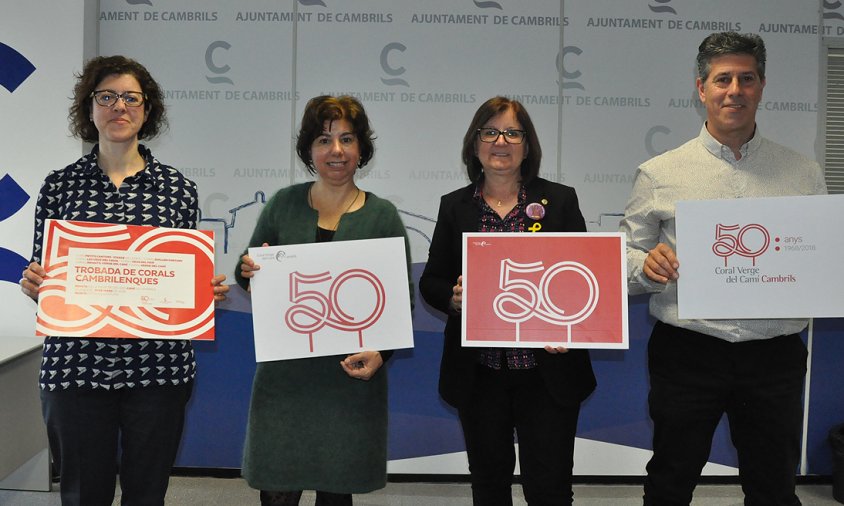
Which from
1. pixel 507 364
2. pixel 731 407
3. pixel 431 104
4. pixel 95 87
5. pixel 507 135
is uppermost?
pixel 431 104

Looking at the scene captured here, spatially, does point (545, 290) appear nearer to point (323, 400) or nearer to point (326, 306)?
point (326, 306)

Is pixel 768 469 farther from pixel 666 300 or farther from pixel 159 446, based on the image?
pixel 159 446

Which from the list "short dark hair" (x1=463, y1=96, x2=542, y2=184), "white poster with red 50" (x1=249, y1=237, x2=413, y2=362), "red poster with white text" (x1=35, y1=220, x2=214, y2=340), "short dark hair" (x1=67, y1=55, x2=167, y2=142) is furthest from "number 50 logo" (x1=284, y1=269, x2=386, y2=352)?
"short dark hair" (x1=67, y1=55, x2=167, y2=142)

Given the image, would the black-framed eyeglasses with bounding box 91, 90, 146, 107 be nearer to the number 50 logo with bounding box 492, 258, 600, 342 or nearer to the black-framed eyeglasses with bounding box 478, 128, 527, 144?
the black-framed eyeglasses with bounding box 478, 128, 527, 144

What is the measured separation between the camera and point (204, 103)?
3.94 m

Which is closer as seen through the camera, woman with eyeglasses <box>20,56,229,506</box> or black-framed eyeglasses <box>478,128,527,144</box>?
woman with eyeglasses <box>20,56,229,506</box>

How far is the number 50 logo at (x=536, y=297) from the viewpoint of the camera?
2.19m

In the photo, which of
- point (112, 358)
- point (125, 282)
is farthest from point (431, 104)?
point (112, 358)

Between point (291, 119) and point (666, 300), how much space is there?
2447mm

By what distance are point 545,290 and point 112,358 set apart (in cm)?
133

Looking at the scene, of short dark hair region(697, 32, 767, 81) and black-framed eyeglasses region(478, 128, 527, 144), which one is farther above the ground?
short dark hair region(697, 32, 767, 81)

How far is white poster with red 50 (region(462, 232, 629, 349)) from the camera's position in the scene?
7.14ft

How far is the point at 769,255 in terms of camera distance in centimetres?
217

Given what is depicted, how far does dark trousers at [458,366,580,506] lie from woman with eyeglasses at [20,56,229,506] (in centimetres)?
93
